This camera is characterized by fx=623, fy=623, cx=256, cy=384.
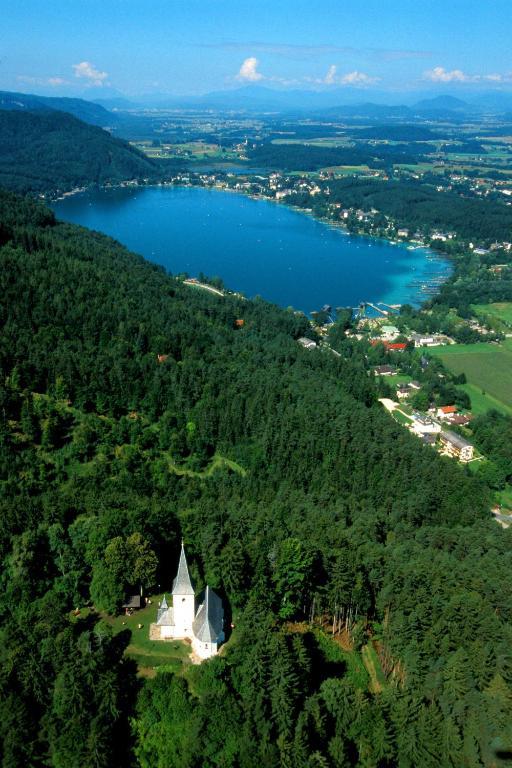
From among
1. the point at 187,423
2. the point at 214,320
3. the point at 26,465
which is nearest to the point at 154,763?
the point at 26,465

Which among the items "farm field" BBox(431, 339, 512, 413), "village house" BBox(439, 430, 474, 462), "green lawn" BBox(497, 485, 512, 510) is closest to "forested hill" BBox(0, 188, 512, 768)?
"green lawn" BBox(497, 485, 512, 510)

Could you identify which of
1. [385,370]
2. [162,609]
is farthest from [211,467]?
[385,370]

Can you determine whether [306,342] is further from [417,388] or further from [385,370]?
[417,388]

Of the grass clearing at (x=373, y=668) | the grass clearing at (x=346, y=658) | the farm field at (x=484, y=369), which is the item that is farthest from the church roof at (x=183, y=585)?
the farm field at (x=484, y=369)

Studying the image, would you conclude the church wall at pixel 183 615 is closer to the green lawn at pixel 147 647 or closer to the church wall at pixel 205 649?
the green lawn at pixel 147 647

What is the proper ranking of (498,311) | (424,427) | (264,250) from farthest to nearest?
(264,250) < (498,311) < (424,427)
